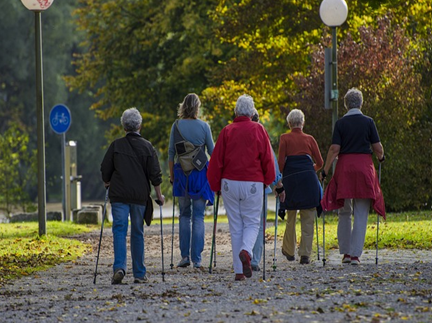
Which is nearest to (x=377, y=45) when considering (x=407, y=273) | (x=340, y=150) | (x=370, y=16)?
(x=370, y=16)

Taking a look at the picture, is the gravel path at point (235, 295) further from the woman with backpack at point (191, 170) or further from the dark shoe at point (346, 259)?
the woman with backpack at point (191, 170)

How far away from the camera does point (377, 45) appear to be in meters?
26.5

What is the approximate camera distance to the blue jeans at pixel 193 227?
12.6 meters

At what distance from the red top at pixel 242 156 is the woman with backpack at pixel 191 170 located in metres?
1.54

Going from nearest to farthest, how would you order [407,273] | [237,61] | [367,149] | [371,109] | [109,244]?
[407,273] < [367,149] < [109,244] < [371,109] < [237,61]

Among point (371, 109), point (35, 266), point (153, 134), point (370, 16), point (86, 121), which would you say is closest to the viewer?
point (35, 266)

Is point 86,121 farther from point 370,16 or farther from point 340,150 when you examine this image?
point 340,150

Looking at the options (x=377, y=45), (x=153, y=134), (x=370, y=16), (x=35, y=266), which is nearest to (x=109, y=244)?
(x=35, y=266)

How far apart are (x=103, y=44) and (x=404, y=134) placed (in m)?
16.4

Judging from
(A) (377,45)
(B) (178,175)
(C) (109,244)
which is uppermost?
(A) (377,45)

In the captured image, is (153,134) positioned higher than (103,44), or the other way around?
(103,44)

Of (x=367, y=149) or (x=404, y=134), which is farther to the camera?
(x=404, y=134)

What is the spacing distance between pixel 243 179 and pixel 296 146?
7.51 ft

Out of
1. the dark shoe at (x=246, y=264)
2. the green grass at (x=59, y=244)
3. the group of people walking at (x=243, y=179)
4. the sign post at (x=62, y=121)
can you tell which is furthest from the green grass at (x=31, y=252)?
the sign post at (x=62, y=121)
